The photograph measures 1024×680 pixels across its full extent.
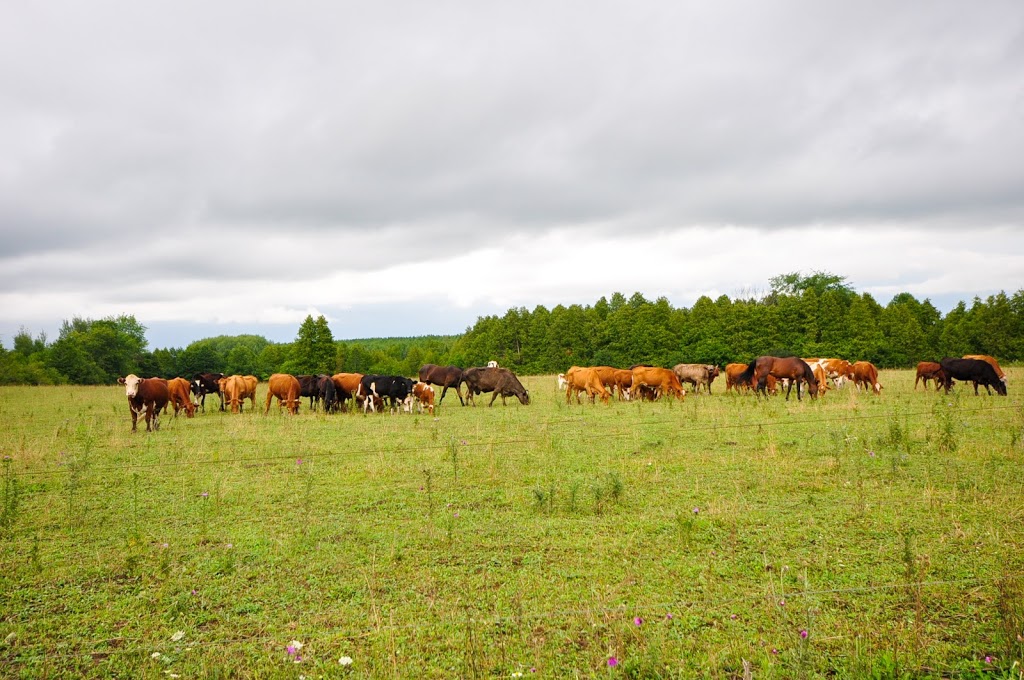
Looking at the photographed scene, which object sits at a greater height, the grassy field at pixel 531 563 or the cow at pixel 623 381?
the cow at pixel 623 381

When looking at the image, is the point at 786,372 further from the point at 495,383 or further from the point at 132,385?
the point at 132,385

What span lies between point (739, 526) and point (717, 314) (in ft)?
169

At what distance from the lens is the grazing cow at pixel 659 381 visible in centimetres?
2277

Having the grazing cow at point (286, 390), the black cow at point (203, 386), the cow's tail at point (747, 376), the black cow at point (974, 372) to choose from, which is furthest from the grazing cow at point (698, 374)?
the black cow at point (203, 386)

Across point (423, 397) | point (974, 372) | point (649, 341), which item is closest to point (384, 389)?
point (423, 397)

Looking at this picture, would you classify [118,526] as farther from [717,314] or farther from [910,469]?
[717,314]

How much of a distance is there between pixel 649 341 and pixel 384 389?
129ft

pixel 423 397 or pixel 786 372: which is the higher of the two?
pixel 786 372

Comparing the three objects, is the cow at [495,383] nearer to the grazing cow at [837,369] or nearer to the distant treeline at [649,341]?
the grazing cow at [837,369]

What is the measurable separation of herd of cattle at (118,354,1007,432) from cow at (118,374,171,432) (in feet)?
10.00

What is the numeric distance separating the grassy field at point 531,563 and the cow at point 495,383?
12002 millimetres

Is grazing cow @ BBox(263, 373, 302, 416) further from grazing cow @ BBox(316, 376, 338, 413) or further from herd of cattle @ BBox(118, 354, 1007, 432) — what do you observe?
grazing cow @ BBox(316, 376, 338, 413)

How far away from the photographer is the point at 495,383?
2375 cm

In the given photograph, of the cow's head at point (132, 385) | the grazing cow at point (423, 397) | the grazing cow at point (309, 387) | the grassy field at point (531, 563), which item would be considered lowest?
the grassy field at point (531, 563)
